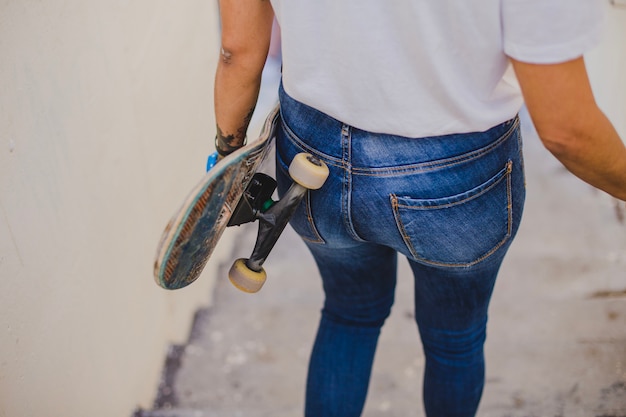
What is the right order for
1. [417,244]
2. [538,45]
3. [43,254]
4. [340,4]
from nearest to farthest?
[538,45]
[340,4]
[417,244]
[43,254]

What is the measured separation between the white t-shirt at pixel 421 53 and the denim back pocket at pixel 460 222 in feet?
0.37

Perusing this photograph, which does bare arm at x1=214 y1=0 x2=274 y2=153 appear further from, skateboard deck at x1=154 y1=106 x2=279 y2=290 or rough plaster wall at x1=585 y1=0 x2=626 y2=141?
rough plaster wall at x1=585 y1=0 x2=626 y2=141

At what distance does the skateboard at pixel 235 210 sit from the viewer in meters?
1.00

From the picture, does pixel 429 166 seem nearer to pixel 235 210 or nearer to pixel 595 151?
pixel 595 151

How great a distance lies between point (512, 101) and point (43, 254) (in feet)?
2.95

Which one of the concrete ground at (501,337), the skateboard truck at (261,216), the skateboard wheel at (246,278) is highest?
the skateboard truck at (261,216)

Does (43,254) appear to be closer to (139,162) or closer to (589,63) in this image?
(139,162)

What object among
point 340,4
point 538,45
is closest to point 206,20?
point 340,4

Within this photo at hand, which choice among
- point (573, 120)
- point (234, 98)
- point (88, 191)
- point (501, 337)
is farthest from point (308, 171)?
point (501, 337)

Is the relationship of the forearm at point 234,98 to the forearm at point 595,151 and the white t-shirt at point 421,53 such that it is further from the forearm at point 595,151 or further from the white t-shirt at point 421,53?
the forearm at point 595,151

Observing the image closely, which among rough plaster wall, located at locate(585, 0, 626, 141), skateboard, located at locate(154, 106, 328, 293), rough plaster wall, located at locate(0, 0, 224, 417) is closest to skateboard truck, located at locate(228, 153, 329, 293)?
skateboard, located at locate(154, 106, 328, 293)

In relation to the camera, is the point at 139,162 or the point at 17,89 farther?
the point at 139,162

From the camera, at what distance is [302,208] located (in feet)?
3.79

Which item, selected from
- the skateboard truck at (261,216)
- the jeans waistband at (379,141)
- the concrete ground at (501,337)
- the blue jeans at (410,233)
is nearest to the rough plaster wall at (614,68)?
the concrete ground at (501,337)
